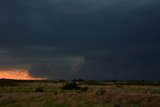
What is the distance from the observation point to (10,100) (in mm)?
20812

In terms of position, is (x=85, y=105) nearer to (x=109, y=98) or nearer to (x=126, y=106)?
(x=126, y=106)

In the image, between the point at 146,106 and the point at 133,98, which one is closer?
the point at 146,106

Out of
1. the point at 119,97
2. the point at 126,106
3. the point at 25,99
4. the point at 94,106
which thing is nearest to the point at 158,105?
the point at 126,106

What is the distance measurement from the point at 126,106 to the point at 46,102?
15.6 ft

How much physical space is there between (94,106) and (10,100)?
255 inches

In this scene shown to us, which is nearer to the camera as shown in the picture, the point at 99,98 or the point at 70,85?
the point at 99,98

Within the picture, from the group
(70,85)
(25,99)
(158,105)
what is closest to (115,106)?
(158,105)

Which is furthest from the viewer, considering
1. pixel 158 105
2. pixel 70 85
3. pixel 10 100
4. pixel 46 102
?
pixel 70 85

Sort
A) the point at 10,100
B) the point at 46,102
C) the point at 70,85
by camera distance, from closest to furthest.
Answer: the point at 46,102, the point at 10,100, the point at 70,85

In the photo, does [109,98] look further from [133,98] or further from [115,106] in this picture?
[115,106]

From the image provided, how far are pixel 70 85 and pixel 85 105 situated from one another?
47215mm

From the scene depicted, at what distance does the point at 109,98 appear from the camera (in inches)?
870

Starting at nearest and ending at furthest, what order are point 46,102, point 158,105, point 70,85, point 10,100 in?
1. point 158,105
2. point 46,102
3. point 10,100
4. point 70,85

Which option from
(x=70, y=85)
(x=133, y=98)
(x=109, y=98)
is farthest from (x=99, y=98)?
(x=70, y=85)
